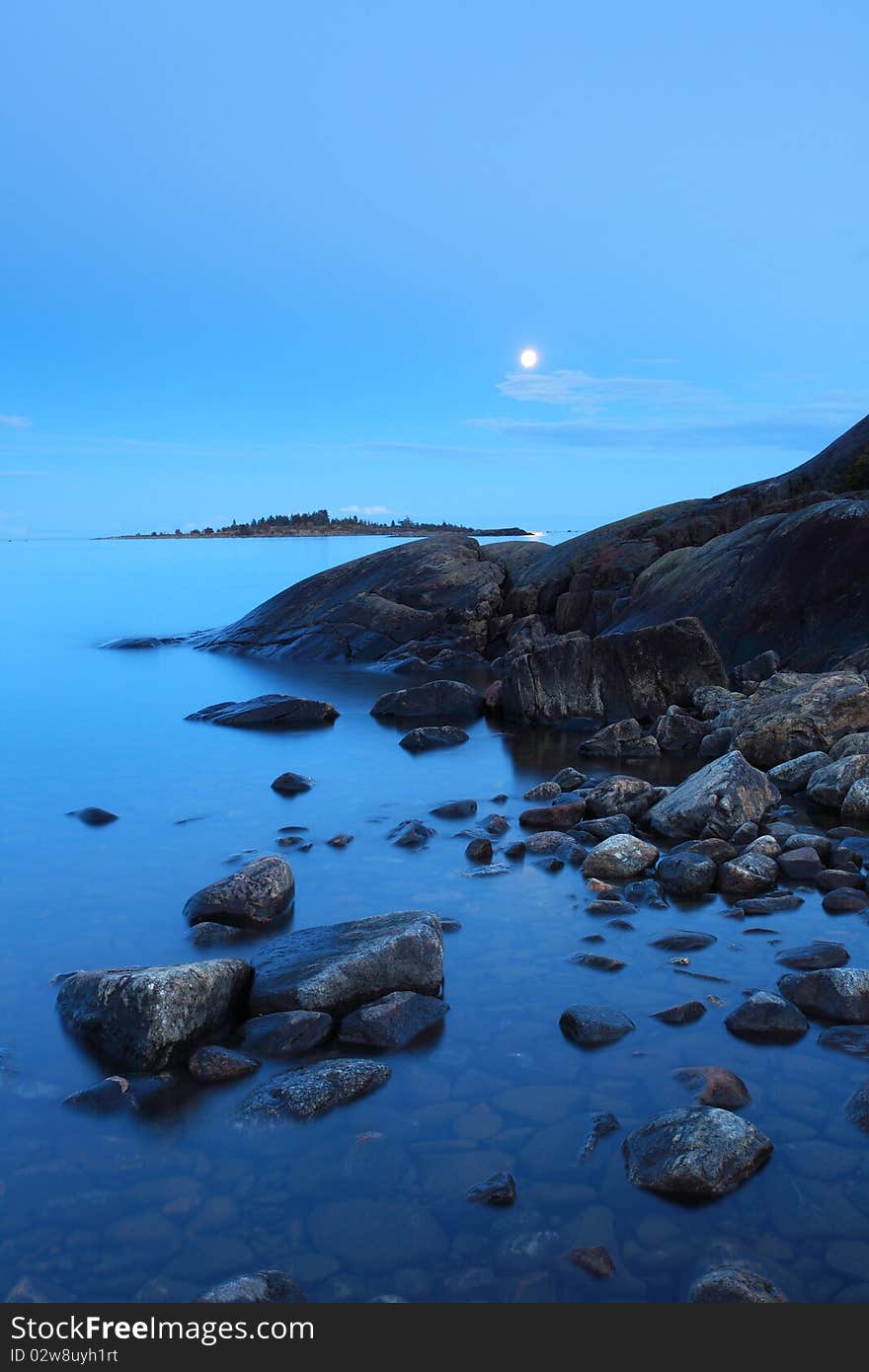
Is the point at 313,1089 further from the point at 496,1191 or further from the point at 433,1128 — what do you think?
the point at 496,1191

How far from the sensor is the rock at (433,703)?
85.2 ft

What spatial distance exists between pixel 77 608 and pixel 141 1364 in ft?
222

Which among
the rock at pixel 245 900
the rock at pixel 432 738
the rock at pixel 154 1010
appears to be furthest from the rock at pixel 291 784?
the rock at pixel 154 1010

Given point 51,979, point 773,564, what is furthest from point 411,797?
point 773,564

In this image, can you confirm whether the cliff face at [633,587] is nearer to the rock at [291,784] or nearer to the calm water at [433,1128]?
the rock at [291,784]

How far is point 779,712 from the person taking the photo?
17.7 meters

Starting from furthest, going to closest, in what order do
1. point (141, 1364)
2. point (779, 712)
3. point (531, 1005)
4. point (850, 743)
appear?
point (779, 712)
point (850, 743)
point (531, 1005)
point (141, 1364)

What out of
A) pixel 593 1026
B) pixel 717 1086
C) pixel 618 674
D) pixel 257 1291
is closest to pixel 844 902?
pixel 593 1026

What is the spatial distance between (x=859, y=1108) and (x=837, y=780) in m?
8.35

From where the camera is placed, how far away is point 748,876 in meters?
12.1

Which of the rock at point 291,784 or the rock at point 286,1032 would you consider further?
the rock at point 291,784

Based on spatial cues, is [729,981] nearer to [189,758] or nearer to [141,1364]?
[141,1364]

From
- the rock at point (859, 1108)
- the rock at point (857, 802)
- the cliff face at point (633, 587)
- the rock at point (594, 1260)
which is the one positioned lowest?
the rock at point (594, 1260)

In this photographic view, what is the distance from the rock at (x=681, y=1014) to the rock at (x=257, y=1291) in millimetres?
4165
